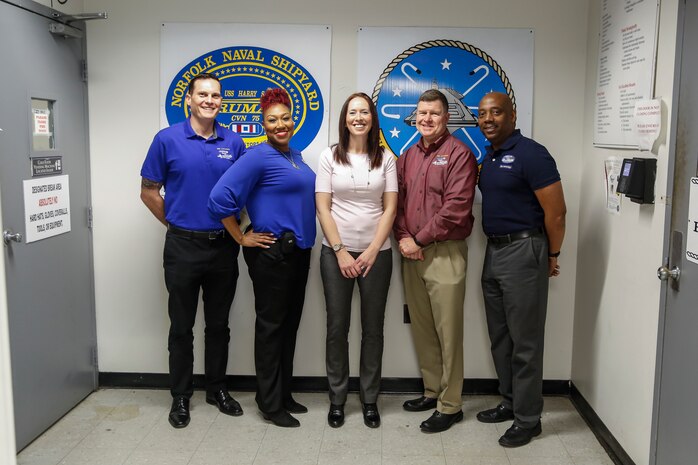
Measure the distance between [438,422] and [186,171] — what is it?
168cm

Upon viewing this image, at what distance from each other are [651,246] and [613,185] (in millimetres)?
445

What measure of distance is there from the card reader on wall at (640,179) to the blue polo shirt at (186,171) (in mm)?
1760

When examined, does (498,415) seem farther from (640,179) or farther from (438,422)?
(640,179)

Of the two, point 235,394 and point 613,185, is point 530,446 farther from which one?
point 235,394

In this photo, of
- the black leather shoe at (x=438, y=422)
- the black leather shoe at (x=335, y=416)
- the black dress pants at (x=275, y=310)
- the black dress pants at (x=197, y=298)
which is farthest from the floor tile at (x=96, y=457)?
the black leather shoe at (x=438, y=422)

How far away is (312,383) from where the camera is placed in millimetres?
3482

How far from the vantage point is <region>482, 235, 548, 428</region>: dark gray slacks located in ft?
9.18

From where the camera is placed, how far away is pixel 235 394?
11.3ft

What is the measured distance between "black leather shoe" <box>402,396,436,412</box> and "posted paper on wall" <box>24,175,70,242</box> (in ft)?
6.36

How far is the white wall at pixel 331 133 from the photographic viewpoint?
10.7ft

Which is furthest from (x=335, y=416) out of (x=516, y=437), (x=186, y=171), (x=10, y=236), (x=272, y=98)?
(x=10, y=236)

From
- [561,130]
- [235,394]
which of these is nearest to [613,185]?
[561,130]

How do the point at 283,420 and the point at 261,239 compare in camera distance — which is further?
the point at 283,420

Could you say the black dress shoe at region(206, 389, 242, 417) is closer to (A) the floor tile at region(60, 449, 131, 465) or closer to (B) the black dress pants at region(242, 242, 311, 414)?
(B) the black dress pants at region(242, 242, 311, 414)
